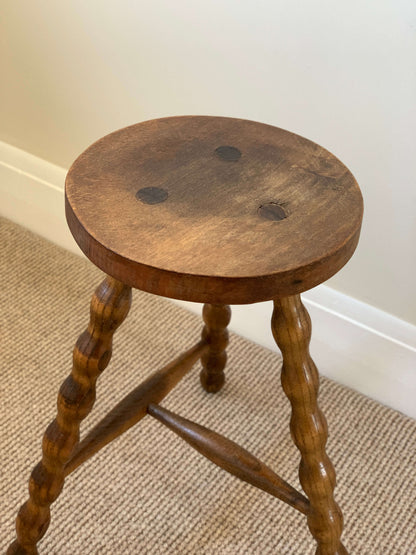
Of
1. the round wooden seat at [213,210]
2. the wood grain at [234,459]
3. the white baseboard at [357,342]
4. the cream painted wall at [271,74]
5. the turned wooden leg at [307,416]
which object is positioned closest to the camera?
the round wooden seat at [213,210]

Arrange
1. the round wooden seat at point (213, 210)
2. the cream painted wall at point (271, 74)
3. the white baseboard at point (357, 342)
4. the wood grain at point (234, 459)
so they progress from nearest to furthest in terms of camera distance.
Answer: the round wooden seat at point (213, 210) < the wood grain at point (234, 459) < the cream painted wall at point (271, 74) < the white baseboard at point (357, 342)

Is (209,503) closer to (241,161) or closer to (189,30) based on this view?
(241,161)

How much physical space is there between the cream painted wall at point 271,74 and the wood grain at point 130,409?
0.31 m

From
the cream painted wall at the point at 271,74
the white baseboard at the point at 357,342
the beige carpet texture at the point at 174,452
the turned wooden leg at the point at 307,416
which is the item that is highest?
the cream painted wall at the point at 271,74

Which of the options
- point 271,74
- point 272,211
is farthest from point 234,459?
point 271,74

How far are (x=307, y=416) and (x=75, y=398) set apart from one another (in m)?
0.24

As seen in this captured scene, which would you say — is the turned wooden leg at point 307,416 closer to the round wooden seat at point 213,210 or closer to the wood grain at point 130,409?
the round wooden seat at point 213,210

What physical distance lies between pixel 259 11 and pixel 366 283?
0.43 meters

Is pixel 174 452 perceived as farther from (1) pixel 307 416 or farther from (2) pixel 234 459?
(1) pixel 307 416

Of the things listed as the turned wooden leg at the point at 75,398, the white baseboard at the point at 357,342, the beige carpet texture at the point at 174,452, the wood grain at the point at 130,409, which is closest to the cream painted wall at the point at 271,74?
the white baseboard at the point at 357,342

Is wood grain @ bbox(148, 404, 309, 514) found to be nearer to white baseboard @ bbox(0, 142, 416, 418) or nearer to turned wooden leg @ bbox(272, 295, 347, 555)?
turned wooden leg @ bbox(272, 295, 347, 555)

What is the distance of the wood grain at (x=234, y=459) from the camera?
0.83 m

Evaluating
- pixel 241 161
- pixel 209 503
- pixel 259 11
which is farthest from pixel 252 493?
pixel 259 11

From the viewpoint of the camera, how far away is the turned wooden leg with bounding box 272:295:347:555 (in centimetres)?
73
